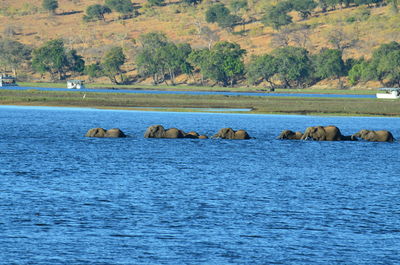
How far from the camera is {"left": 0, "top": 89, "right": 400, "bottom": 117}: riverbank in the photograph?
4786 inches

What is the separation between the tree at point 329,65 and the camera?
188 m

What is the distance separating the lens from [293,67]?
18712 centimetres

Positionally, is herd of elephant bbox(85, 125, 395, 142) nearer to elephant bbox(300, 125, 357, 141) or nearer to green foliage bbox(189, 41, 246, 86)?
elephant bbox(300, 125, 357, 141)

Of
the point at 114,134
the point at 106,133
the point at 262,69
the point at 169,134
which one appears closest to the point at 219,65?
the point at 262,69

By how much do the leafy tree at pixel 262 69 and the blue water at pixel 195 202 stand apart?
115 m

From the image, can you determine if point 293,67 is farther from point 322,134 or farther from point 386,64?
point 322,134

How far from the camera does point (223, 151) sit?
66.9 metres

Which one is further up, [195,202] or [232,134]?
[195,202]

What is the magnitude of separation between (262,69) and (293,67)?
289 inches

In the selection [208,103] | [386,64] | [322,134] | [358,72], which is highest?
[386,64]

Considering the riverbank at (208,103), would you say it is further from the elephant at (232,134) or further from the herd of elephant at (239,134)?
the elephant at (232,134)

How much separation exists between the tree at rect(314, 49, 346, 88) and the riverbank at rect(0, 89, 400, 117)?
130ft

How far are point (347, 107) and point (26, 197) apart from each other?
94.0 m

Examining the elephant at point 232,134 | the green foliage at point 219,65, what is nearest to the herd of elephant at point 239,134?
the elephant at point 232,134
